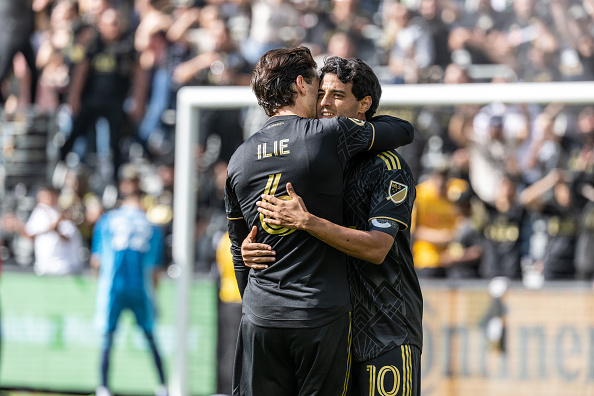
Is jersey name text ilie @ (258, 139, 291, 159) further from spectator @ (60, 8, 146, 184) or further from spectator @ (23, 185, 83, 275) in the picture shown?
spectator @ (60, 8, 146, 184)

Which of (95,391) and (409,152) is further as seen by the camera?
(95,391)

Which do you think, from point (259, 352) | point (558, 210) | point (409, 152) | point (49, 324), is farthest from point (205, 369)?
point (259, 352)

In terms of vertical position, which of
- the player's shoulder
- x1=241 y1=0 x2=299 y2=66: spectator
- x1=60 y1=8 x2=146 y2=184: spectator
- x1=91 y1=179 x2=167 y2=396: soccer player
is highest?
x1=241 y1=0 x2=299 y2=66: spectator

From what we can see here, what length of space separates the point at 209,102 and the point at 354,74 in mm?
3953

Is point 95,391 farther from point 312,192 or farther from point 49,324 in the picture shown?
point 312,192

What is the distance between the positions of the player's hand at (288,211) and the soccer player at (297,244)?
0.04 meters

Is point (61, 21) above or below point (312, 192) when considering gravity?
above

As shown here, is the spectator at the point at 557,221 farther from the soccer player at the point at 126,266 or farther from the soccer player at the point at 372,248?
the soccer player at the point at 372,248

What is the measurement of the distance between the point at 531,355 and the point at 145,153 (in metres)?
4.87

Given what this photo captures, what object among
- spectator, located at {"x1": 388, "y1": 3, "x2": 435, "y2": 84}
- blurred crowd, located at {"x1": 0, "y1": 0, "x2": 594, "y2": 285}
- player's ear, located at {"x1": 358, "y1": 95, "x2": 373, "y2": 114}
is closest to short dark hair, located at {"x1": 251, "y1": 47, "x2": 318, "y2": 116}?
player's ear, located at {"x1": 358, "y1": 95, "x2": 373, "y2": 114}

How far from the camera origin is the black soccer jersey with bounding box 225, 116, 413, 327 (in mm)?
3328

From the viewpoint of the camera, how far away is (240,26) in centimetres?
1035

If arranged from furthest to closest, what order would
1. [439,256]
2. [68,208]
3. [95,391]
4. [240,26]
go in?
[240,26] → [68,208] → [95,391] → [439,256]

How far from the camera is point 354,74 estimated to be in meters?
3.55
